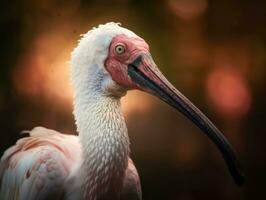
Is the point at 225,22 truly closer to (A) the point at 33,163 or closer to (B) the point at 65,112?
(B) the point at 65,112

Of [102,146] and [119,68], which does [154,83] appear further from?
[102,146]

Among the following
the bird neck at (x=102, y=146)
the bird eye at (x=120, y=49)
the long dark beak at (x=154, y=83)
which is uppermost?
the bird eye at (x=120, y=49)

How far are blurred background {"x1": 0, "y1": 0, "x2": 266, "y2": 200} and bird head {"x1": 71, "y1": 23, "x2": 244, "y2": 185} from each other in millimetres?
577

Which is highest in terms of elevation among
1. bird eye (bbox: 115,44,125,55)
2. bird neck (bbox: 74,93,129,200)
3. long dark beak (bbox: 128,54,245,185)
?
bird eye (bbox: 115,44,125,55)

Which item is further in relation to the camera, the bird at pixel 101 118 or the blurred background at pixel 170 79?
the blurred background at pixel 170 79

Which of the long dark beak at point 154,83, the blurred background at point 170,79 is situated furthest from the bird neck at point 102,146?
the blurred background at point 170,79

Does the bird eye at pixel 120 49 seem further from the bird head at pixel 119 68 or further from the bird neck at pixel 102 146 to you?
the bird neck at pixel 102 146

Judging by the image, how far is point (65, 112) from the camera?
2.71m

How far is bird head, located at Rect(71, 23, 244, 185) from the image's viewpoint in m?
2.05

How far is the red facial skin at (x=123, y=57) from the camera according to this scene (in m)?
2.04

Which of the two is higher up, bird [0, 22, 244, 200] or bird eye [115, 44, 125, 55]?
bird eye [115, 44, 125, 55]

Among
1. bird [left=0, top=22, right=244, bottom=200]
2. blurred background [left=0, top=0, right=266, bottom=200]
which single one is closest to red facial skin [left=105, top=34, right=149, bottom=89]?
bird [left=0, top=22, right=244, bottom=200]

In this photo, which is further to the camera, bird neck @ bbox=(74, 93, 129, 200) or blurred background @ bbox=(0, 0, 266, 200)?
blurred background @ bbox=(0, 0, 266, 200)

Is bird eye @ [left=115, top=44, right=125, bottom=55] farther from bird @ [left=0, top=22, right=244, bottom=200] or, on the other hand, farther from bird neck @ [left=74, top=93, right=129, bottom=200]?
bird neck @ [left=74, top=93, right=129, bottom=200]
